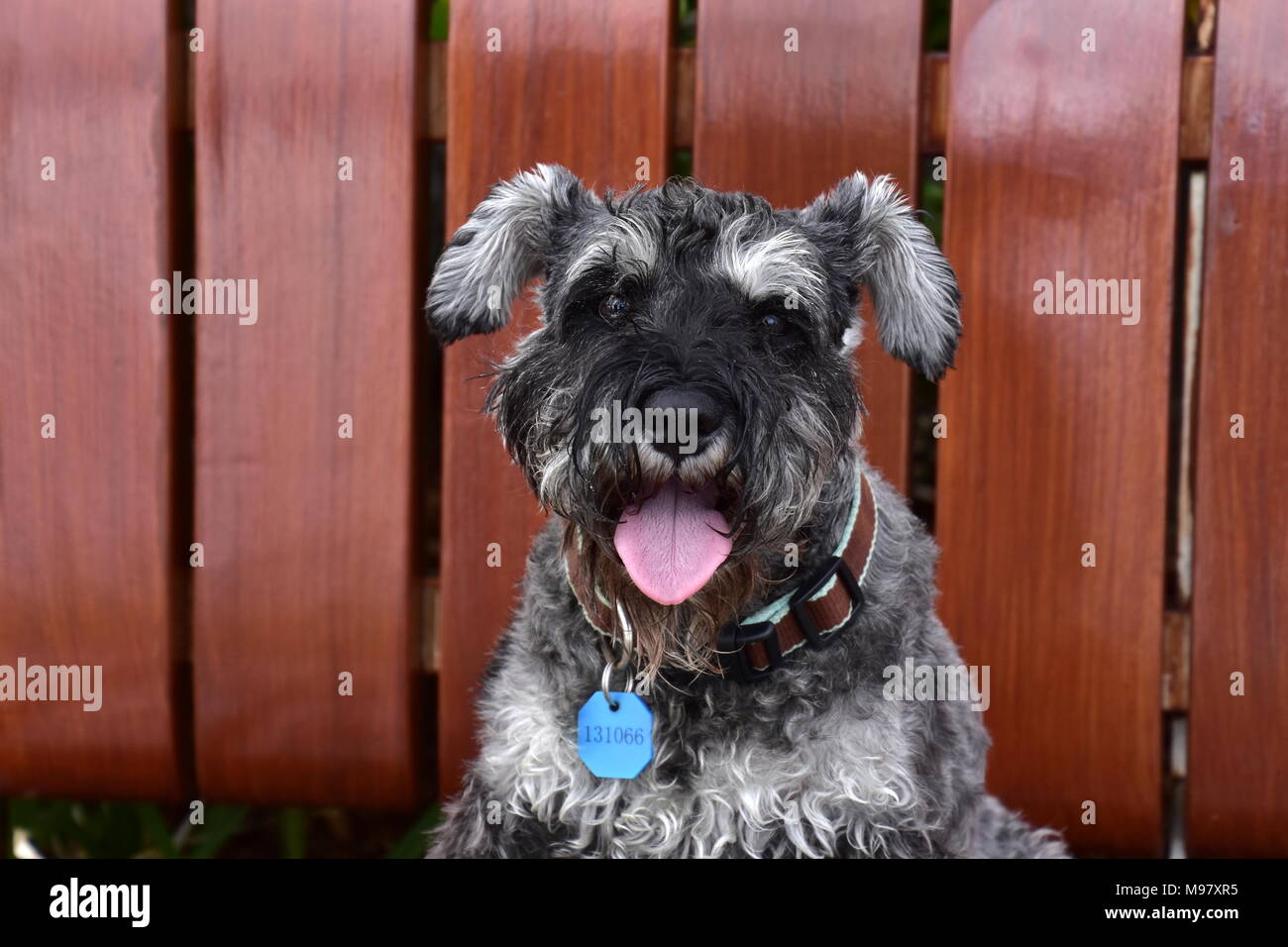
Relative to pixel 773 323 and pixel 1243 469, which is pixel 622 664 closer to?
pixel 773 323

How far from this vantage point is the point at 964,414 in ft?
9.80

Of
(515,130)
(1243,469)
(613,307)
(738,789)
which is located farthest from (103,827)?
(1243,469)

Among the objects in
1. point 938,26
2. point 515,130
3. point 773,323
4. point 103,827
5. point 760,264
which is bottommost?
point 103,827

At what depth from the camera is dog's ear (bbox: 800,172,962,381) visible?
2.55 meters

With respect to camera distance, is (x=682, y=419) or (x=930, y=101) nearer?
(x=682, y=419)

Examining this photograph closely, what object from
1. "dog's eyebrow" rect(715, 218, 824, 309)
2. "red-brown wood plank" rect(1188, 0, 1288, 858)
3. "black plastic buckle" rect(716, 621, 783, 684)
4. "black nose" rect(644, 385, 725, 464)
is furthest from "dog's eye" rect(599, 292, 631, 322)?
"red-brown wood plank" rect(1188, 0, 1288, 858)

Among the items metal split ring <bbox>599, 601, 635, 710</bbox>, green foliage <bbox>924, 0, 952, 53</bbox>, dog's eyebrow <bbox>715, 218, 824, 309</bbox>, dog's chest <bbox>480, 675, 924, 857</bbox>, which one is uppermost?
green foliage <bbox>924, 0, 952, 53</bbox>

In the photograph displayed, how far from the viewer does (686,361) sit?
7.02 ft

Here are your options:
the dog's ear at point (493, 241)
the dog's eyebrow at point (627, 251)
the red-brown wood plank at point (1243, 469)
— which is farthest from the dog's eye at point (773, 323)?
the red-brown wood plank at point (1243, 469)

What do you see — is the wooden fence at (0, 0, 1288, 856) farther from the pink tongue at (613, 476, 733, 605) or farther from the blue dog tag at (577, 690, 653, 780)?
the pink tongue at (613, 476, 733, 605)

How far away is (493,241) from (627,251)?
41cm

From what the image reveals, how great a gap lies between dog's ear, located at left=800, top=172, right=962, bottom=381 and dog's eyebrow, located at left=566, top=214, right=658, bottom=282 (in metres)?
0.40

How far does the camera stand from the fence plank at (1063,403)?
9.39 feet

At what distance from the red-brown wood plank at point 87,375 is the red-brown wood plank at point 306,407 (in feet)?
0.37
